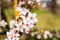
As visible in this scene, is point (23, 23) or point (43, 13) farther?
point (43, 13)

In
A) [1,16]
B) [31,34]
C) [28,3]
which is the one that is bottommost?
[31,34]

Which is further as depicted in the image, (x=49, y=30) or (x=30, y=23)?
(x=49, y=30)

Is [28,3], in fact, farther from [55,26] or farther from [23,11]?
[55,26]

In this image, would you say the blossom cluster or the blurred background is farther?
the blurred background

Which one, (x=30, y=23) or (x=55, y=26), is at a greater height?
(x=30, y=23)

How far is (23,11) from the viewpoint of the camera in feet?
2.96

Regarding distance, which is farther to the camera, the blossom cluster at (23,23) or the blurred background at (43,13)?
the blurred background at (43,13)

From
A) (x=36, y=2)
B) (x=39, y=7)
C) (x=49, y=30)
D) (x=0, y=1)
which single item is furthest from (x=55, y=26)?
(x=0, y=1)

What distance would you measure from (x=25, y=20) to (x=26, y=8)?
95mm

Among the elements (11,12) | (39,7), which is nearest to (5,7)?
(11,12)

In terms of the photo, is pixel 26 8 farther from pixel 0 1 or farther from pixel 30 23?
pixel 0 1

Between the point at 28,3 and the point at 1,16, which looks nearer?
the point at 28,3

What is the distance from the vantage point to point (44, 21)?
120cm

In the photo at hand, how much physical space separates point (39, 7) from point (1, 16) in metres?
0.31
